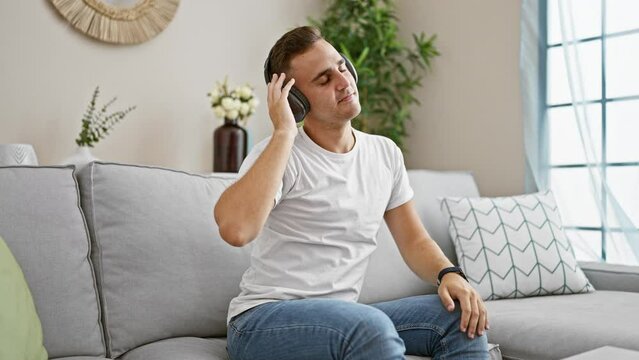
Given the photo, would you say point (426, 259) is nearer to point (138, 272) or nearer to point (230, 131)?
point (138, 272)

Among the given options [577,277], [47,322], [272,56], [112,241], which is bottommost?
[577,277]

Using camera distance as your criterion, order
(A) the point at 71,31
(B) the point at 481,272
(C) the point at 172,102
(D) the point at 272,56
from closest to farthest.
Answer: (D) the point at 272,56 → (B) the point at 481,272 → (A) the point at 71,31 → (C) the point at 172,102

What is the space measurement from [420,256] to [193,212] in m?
0.63

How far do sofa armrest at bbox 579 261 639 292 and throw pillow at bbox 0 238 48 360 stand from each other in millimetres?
1912

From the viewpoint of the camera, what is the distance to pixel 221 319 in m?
1.80

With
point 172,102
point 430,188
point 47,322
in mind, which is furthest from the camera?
point 172,102

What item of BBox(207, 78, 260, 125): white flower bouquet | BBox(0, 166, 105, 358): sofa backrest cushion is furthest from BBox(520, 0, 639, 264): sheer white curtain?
BBox(0, 166, 105, 358): sofa backrest cushion

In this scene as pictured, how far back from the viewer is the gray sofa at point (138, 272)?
5.18 ft

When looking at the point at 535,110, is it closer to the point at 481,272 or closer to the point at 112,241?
the point at 481,272

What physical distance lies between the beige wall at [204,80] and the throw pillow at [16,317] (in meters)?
1.56

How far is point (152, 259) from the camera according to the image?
5.72 ft

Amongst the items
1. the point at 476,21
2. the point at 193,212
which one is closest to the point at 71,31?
the point at 193,212

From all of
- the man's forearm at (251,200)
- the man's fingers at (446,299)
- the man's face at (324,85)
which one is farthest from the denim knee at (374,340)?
the man's face at (324,85)

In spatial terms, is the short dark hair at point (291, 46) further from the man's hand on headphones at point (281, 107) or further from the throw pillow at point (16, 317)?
the throw pillow at point (16, 317)
